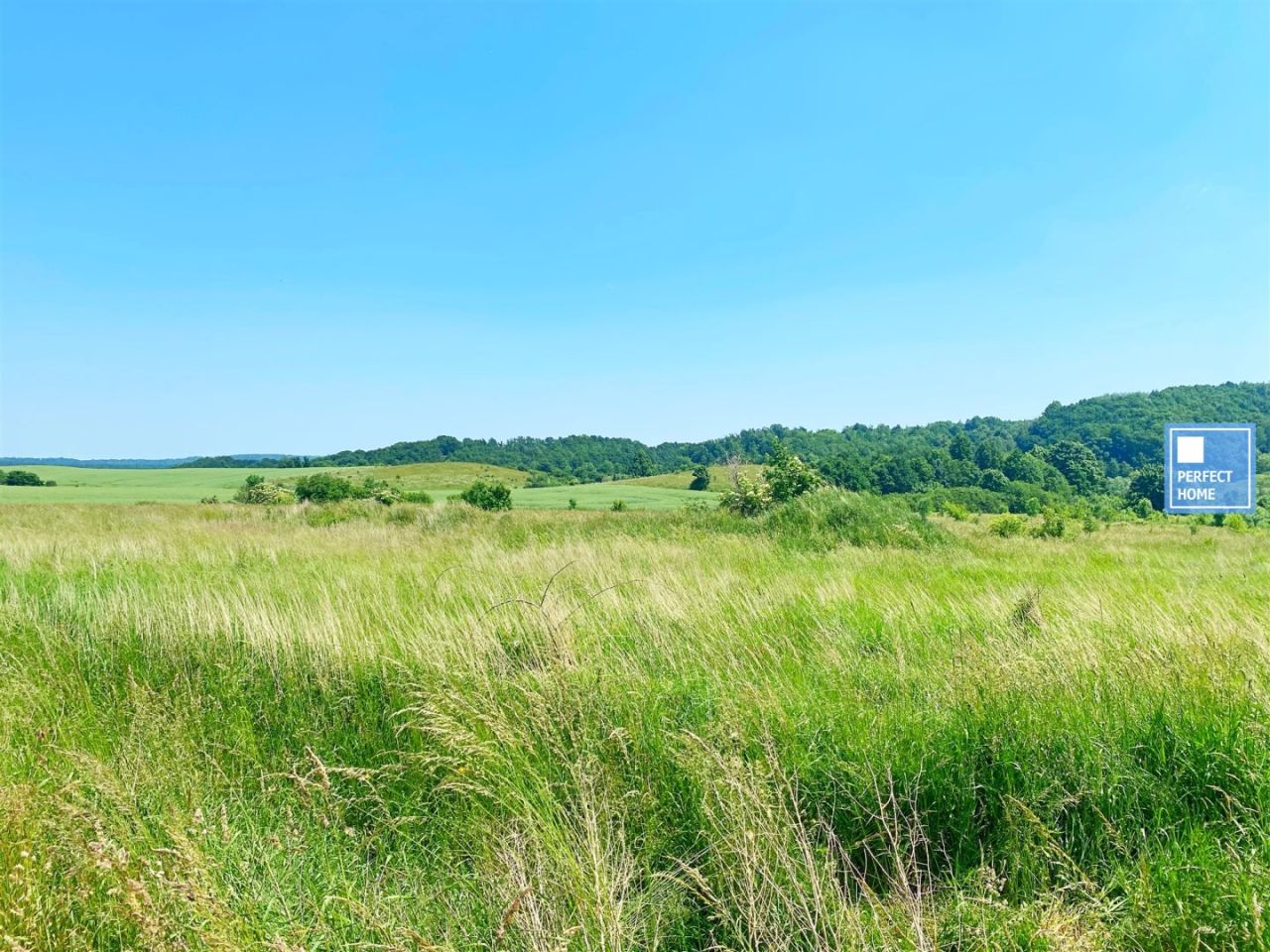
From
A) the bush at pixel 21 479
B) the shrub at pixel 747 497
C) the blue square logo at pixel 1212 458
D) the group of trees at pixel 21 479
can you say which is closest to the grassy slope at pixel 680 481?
the shrub at pixel 747 497

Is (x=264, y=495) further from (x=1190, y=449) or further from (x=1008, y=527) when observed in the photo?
(x=1190, y=449)

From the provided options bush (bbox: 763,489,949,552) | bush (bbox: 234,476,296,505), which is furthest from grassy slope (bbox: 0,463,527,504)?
bush (bbox: 763,489,949,552)

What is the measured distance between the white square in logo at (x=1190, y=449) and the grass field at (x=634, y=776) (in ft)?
77.7

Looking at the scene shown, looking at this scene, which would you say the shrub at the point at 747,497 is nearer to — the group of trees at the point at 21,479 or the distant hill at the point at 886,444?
the distant hill at the point at 886,444

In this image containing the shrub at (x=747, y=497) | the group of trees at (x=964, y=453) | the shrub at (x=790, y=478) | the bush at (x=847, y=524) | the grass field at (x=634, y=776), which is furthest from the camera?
the group of trees at (x=964, y=453)

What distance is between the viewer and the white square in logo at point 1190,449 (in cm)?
2323

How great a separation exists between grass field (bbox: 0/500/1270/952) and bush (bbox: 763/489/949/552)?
723cm

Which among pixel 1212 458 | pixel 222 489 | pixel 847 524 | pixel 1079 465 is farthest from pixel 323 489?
pixel 1079 465

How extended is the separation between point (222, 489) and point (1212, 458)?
61556 millimetres

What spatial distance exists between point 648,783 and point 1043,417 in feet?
480

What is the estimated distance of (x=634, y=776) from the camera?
2.88 metres

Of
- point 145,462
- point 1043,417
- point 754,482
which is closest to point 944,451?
point 1043,417

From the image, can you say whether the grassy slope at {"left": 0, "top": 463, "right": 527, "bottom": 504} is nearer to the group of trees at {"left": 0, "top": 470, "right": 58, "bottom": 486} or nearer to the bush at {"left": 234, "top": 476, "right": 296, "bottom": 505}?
the group of trees at {"left": 0, "top": 470, "right": 58, "bottom": 486}

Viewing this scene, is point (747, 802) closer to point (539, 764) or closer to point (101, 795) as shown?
point (539, 764)
